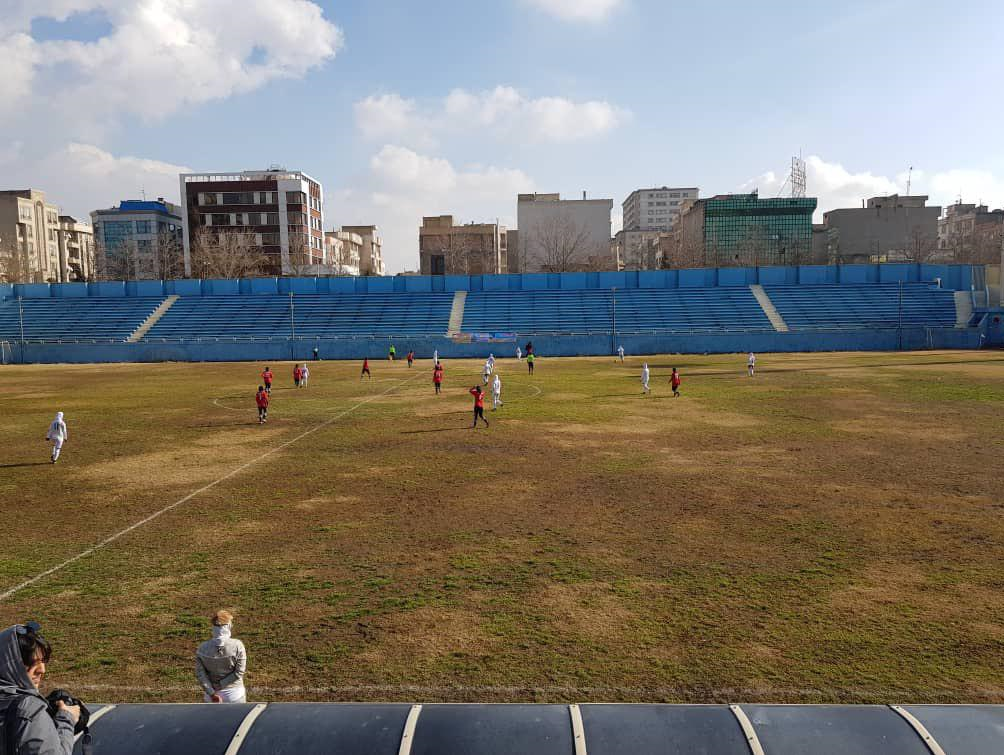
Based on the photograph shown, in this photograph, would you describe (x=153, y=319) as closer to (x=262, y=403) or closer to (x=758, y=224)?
(x=262, y=403)

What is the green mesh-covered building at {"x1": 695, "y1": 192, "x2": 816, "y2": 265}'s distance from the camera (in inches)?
5758

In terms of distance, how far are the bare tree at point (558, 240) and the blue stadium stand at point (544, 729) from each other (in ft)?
409

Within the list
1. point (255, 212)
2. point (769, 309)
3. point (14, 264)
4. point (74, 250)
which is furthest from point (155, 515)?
point (74, 250)

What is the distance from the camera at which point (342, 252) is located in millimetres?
144875

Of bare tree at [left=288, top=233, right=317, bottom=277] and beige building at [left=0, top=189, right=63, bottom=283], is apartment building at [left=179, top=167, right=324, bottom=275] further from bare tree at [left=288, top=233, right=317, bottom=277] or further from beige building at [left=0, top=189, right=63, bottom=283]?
beige building at [left=0, top=189, right=63, bottom=283]

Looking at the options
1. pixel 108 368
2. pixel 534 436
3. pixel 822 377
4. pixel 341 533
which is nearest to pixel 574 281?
pixel 822 377

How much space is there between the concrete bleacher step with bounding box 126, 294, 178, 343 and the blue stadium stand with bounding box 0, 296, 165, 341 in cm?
52

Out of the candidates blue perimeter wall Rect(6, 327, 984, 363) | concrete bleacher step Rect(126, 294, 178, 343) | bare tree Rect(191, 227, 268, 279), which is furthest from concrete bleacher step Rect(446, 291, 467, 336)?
bare tree Rect(191, 227, 268, 279)

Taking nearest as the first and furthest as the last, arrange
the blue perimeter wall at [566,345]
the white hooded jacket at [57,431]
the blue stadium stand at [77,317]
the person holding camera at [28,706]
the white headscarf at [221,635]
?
1. the person holding camera at [28,706]
2. the white headscarf at [221,635]
3. the white hooded jacket at [57,431]
4. the blue perimeter wall at [566,345]
5. the blue stadium stand at [77,317]

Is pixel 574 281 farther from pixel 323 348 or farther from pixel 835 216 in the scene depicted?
pixel 835 216

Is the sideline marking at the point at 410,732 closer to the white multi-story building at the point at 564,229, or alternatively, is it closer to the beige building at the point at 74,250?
the white multi-story building at the point at 564,229

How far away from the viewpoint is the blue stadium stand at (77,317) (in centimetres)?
6575

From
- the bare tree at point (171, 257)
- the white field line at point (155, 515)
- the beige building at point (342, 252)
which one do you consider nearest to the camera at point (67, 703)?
the white field line at point (155, 515)

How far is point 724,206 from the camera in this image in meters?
147
